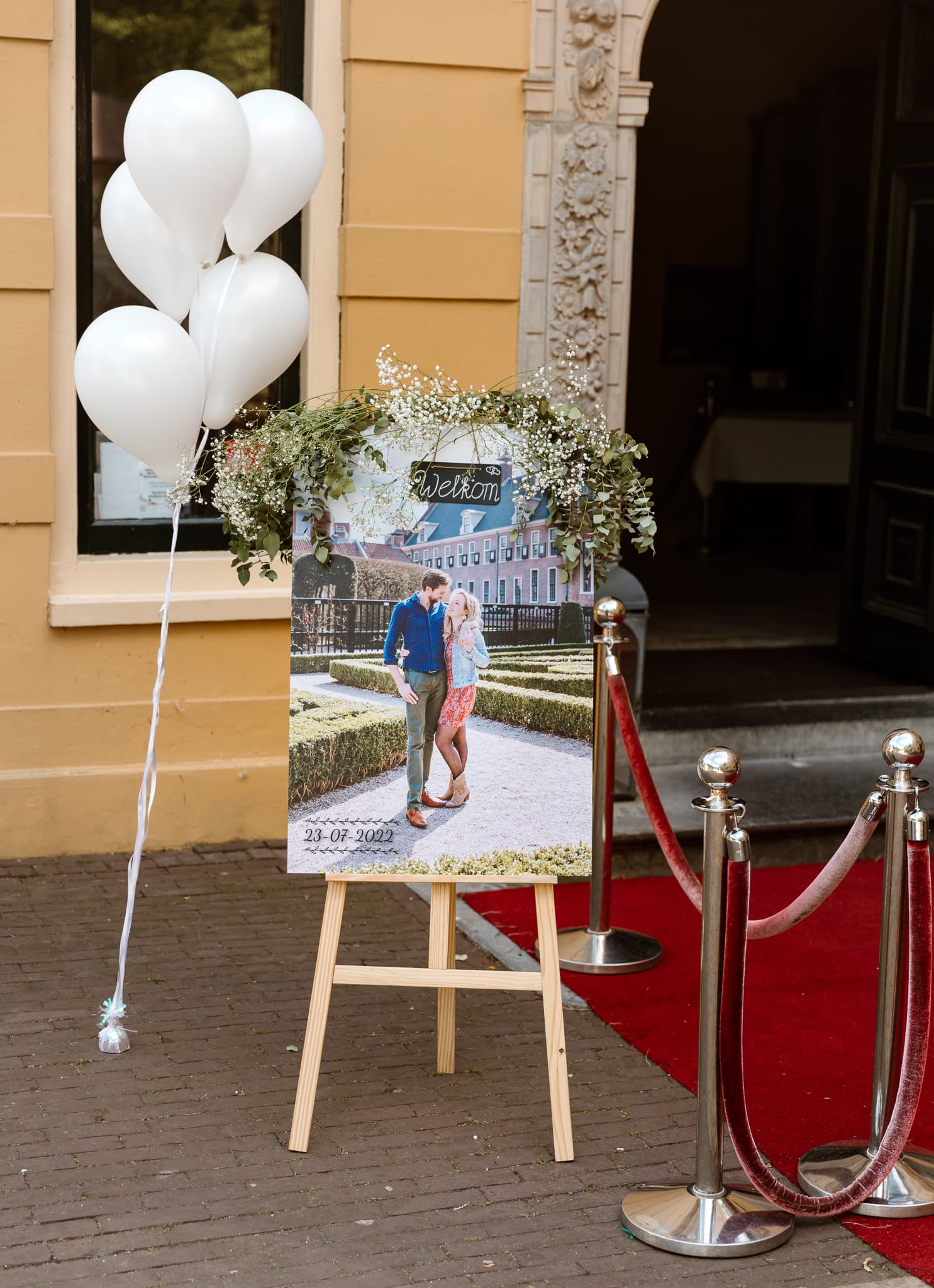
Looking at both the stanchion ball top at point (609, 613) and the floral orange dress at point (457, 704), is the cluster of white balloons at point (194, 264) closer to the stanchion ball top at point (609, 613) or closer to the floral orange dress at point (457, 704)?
the floral orange dress at point (457, 704)

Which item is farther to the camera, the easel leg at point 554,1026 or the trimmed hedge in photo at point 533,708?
the trimmed hedge in photo at point 533,708

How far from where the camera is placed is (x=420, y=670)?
13.4ft

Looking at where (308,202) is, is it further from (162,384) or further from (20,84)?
(162,384)

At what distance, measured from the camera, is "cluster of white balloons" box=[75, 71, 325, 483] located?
4090mm

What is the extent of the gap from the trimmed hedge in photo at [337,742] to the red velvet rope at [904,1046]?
979mm

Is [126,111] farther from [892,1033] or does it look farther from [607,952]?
[892,1033]

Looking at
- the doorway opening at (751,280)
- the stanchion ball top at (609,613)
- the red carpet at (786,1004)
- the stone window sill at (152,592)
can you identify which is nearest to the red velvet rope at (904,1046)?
the red carpet at (786,1004)

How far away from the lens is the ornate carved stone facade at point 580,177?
647 cm

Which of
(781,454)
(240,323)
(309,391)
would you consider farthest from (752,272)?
(240,323)

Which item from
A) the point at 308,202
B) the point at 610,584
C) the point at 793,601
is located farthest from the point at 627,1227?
the point at 793,601

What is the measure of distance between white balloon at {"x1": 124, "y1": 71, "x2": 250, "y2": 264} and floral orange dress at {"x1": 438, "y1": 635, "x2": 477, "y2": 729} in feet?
4.46

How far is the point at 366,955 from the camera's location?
537 centimetres

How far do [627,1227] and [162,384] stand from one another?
235 cm

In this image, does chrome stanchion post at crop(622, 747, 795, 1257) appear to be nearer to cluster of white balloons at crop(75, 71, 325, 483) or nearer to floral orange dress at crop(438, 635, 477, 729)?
floral orange dress at crop(438, 635, 477, 729)
